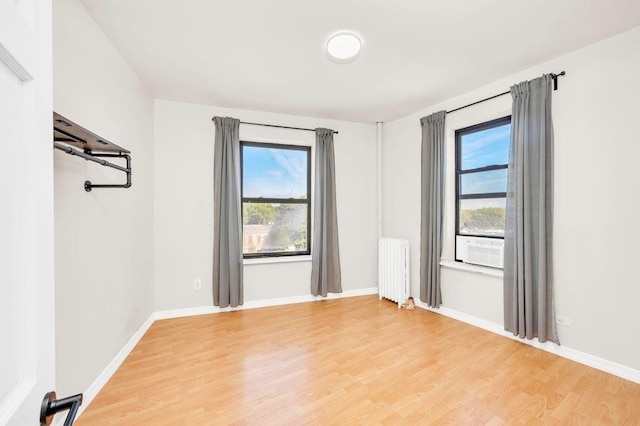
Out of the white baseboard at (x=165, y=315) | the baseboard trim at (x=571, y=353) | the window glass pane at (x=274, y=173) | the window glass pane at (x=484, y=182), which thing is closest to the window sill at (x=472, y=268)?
the baseboard trim at (x=571, y=353)

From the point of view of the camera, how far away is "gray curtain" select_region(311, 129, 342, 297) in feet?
13.4

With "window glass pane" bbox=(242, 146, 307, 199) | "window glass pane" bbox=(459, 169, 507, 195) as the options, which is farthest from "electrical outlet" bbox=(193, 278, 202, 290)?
"window glass pane" bbox=(459, 169, 507, 195)

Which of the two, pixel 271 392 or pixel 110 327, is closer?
pixel 271 392

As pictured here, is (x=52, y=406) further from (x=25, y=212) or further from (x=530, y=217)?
(x=530, y=217)

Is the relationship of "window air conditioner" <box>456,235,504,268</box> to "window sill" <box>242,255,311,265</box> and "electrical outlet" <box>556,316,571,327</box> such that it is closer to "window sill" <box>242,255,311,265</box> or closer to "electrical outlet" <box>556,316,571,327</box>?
"electrical outlet" <box>556,316,571,327</box>

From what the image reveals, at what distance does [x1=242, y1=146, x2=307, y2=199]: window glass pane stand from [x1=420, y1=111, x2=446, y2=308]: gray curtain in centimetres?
161

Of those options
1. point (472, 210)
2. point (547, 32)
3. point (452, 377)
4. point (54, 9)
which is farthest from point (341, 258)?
point (54, 9)

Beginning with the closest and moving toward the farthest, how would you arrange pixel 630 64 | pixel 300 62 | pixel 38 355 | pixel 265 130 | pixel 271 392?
pixel 38 355
pixel 271 392
pixel 630 64
pixel 300 62
pixel 265 130

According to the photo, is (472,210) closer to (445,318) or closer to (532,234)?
(532,234)

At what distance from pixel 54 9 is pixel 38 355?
187cm

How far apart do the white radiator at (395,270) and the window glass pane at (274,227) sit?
114 centimetres

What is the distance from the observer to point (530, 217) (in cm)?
267

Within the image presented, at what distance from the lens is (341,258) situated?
4.33m

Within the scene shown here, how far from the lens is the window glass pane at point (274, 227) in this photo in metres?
3.98
